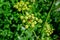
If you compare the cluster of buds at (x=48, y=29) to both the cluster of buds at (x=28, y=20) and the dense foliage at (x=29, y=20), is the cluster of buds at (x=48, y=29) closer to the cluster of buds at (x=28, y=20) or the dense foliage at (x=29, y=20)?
the dense foliage at (x=29, y=20)

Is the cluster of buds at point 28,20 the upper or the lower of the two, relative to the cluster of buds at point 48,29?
upper

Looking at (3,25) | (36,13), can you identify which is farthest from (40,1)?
(3,25)

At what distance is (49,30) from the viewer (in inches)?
123

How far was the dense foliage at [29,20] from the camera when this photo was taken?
3.02 m

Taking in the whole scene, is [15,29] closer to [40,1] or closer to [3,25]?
[3,25]

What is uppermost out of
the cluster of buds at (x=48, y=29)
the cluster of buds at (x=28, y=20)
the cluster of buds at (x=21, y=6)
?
the cluster of buds at (x=21, y=6)

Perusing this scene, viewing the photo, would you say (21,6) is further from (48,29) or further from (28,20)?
(48,29)

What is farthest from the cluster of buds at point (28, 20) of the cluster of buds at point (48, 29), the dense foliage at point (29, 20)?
the cluster of buds at point (48, 29)

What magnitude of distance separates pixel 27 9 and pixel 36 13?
0.57ft

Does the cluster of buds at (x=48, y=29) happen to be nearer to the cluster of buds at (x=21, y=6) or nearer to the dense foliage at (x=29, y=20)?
the dense foliage at (x=29, y=20)

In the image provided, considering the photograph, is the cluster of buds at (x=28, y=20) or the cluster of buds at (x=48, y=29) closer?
the cluster of buds at (x=28, y=20)

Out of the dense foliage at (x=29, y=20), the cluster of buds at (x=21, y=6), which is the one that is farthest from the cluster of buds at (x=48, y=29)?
the cluster of buds at (x=21, y=6)

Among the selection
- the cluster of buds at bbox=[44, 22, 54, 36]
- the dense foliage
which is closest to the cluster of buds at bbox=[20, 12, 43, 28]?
the dense foliage

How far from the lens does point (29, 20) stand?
3035mm
